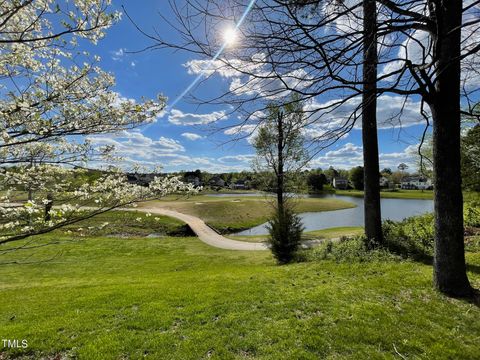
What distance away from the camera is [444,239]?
4.14 meters

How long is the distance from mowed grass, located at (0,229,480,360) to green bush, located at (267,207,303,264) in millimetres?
3199

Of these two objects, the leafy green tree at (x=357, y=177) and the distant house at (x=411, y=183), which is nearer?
the leafy green tree at (x=357, y=177)

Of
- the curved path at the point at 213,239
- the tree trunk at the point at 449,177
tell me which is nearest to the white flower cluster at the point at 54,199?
the tree trunk at the point at 449,177

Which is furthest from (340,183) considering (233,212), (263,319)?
(263,319)

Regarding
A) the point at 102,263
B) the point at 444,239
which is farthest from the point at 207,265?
the point at 444,239

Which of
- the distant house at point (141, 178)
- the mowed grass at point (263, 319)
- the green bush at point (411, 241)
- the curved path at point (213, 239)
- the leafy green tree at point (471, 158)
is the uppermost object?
the leafy green tree at point (471, 158)

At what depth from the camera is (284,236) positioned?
32.6 ft

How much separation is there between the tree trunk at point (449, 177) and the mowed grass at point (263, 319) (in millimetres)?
462

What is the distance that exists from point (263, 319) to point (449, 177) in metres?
3.57

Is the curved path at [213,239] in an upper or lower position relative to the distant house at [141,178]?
lower

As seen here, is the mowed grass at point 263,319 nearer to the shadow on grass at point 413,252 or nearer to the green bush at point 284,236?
the shadow on grass at point 413,252

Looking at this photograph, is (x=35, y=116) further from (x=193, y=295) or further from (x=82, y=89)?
(x=193, y=295)

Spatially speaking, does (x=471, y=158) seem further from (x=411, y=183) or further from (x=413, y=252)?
(x=411, y=183)

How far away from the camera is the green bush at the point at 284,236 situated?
32.5 ft
